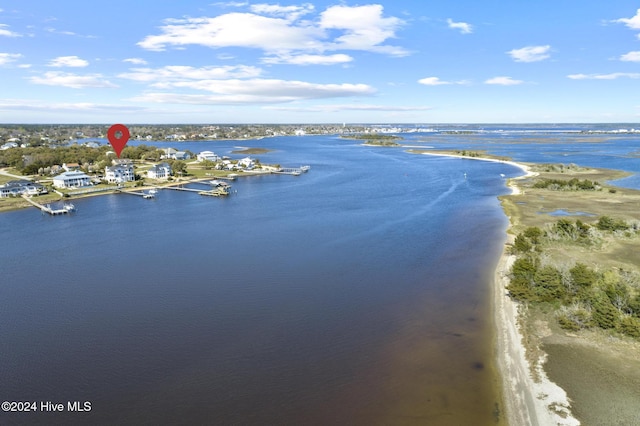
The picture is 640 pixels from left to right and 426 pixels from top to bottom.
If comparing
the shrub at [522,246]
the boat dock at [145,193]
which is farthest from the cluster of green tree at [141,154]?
the shrub at [522,246]

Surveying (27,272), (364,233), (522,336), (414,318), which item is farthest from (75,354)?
(364,233)

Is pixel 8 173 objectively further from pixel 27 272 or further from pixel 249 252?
pixel 249 252

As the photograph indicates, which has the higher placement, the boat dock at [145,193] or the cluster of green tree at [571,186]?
the cluster of green tree at [571,186]

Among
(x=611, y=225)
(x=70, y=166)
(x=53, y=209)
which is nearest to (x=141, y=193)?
(x=53, y=209)

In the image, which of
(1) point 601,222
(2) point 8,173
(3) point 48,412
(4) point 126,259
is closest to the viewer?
(3) point 48,412

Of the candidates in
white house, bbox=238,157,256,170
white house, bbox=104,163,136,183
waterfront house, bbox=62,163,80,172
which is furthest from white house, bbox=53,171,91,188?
white house, bbox=238,157,256,170

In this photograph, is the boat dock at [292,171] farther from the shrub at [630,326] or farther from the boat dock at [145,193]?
the shrub at [630,326]

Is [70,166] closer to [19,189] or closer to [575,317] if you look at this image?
[19,189]
